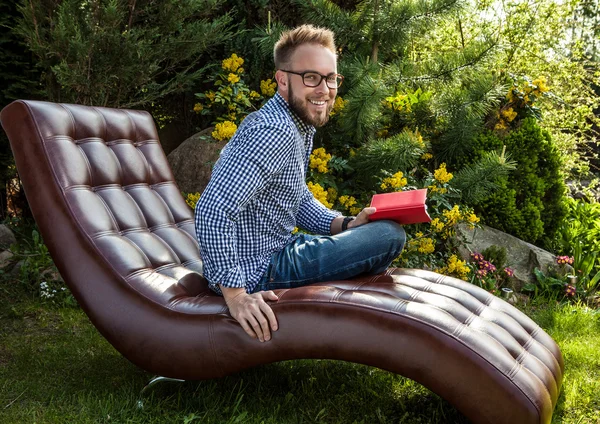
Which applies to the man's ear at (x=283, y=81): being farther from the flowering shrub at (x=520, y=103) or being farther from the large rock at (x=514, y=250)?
the flowering shrub at (x=520, y=103)

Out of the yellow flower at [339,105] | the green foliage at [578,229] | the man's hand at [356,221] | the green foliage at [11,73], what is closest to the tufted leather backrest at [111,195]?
the man's hand at [356,221]

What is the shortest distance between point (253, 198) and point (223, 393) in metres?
0.92

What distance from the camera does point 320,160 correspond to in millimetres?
4422

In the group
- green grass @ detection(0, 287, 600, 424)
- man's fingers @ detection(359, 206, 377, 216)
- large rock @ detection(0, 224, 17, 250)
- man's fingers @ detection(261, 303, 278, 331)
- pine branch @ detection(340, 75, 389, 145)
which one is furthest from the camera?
large rock @ detection(0, 224, 17, 250)

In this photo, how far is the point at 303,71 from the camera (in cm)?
256

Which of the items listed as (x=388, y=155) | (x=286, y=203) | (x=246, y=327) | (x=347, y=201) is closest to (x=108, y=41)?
(x=347, y=201)

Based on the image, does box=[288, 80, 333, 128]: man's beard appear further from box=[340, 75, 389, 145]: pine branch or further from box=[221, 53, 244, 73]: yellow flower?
box=[221, 53, 244, 73]: yellow flower

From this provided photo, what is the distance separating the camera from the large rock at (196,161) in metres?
4.91

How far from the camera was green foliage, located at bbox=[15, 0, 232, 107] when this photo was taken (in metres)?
4.13

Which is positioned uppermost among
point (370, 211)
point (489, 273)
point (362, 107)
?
point (362, 107)

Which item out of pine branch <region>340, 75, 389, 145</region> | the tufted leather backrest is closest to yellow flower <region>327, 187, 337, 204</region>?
pine branch <region>340, 75, 389, 145</region>

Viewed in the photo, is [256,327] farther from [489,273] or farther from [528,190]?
[528,190]

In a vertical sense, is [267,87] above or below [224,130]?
above

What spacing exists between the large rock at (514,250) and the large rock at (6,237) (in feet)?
11.1
